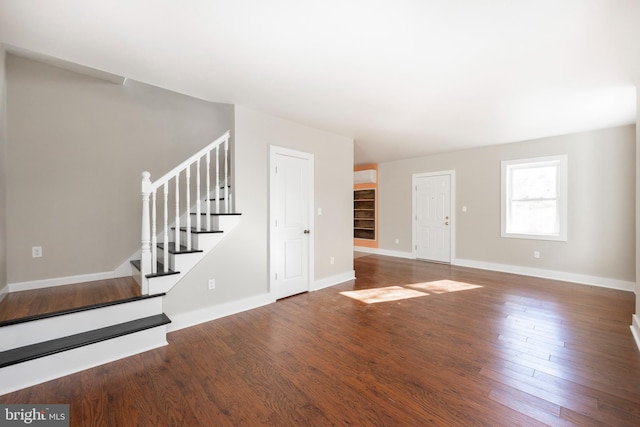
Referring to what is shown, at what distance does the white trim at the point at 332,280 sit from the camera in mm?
4348

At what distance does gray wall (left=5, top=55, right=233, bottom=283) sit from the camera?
10.1ft

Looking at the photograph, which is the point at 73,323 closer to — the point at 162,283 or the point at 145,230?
the point at 162,283

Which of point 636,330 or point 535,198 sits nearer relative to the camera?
point 636,330

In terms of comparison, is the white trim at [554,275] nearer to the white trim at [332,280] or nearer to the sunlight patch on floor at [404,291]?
the sunlight patch on floor at [404,291]

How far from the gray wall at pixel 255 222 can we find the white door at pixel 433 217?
Result: 278cm

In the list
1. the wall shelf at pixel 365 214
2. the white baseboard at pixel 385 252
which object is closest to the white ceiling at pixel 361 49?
the white baseboard at pixel 385 252

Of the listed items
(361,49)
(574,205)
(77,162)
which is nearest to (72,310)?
(77,162)

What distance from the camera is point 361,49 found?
7.11ft

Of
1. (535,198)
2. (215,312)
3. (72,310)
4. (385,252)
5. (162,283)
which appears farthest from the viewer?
(385,252)

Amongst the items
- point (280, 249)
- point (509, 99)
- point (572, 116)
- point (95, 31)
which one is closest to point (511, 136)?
point (572, 116)

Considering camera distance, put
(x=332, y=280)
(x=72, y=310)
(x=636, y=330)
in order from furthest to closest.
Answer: (x=332, y=280)
(x=636, y=330)
(x=72, y=310)

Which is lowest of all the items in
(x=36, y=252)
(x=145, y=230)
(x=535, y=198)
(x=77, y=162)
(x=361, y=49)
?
(x=36, y=252)

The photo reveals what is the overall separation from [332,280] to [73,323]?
128 inches

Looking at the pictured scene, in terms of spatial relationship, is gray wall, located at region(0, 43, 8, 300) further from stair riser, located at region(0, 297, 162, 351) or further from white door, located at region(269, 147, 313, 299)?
white door, located at region(269, 147, 313, 299)
